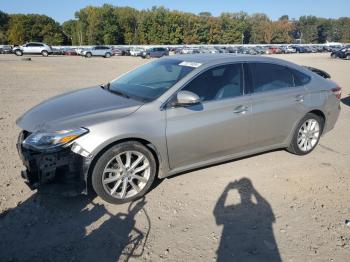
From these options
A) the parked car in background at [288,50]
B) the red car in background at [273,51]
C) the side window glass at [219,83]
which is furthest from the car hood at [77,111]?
the parked car in background at [288,50]

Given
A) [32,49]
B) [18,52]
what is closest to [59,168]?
[32,49]

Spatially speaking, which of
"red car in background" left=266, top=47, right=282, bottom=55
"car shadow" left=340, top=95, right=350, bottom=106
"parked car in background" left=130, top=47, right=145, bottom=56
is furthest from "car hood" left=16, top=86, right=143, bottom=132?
"red car in background" left=266, top=47, right=282, bottom=55

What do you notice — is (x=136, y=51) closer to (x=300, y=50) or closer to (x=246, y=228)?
(x=300, y=50)

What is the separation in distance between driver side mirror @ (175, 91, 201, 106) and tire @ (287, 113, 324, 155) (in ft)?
7.27

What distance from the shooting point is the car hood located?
404 centimetres

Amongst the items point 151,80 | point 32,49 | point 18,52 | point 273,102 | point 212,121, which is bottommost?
point 18,52

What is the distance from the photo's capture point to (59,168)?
387cm

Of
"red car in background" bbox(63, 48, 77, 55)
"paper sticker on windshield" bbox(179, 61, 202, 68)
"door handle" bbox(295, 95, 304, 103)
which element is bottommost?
"red car in background" bbox(63, 48, 77, 55)

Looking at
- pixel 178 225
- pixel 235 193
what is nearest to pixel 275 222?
pixel 235 193

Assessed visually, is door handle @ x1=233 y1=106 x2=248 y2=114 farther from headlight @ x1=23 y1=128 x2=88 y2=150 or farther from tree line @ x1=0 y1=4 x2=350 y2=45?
tree line @ x1=0 y1=4 x2=350 y2=45

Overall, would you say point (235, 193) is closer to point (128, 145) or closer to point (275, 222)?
point (275, 222)

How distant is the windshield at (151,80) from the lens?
4647mm

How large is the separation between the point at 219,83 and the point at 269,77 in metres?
0.94

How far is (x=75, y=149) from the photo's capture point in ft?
12.6
